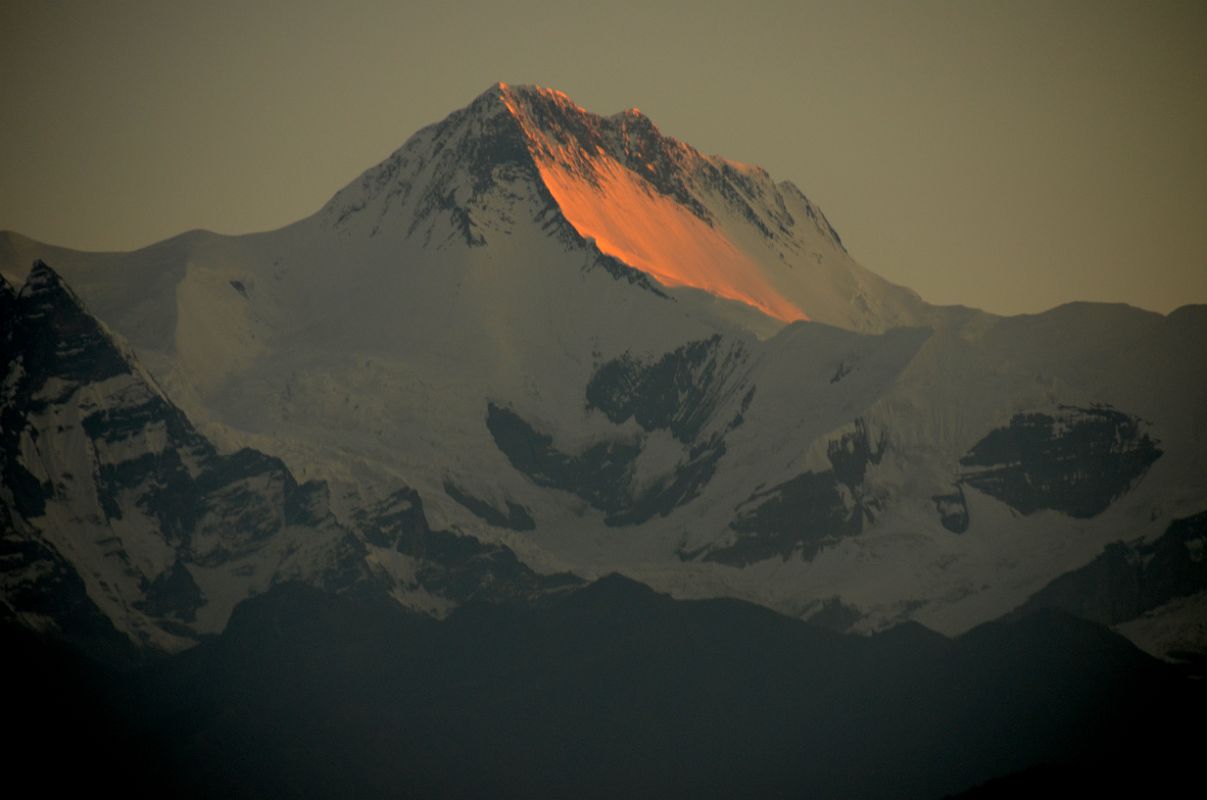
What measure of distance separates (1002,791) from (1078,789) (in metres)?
6.61

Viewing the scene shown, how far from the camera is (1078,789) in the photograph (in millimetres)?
197250

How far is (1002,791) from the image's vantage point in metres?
193
